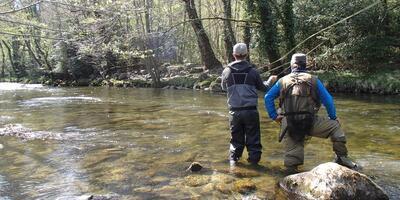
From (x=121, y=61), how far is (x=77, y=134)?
84.0 ft

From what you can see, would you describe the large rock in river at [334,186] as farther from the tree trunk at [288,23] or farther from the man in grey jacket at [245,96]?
the tree trunk at [288,23]

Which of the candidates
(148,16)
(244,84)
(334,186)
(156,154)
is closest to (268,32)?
(148,16)

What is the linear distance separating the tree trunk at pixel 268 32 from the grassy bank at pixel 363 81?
3.03 metres

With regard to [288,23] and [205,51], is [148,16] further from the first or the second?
[288,23]

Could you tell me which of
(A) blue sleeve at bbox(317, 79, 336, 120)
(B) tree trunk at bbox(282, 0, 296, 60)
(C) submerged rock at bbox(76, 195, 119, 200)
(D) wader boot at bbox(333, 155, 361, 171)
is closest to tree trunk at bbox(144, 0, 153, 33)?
(B) tree trunk at bbox(282, 0, 296, 60)

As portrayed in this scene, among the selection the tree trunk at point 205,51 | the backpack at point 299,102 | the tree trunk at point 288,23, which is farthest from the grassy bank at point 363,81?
the backpack at point 299,102

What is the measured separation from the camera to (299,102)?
20.0ft

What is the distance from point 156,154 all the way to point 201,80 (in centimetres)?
1761

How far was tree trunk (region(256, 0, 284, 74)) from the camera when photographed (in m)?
22.0

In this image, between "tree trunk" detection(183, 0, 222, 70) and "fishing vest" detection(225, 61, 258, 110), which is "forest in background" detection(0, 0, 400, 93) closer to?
"tree trunk" detection(183, 0, 222, 70)

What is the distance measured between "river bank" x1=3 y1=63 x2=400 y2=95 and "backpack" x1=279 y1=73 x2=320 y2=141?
12359 mm

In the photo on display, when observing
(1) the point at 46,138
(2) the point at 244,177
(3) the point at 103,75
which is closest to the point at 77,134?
(1) the point at 46,138

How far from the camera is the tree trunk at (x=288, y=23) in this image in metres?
22.0

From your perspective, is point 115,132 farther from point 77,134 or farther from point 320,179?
point 320,179
